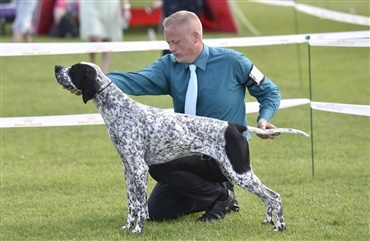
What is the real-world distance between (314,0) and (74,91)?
1981 cm

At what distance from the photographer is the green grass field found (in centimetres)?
554

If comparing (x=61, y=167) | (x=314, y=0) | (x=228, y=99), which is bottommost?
(x=314, y=0)

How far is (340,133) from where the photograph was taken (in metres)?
9.01

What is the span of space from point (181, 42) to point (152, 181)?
2.06m

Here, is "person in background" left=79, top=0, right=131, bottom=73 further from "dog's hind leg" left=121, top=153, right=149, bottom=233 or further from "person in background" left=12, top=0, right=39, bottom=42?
"dog's hind leg" left=121, top=153, right=149, bottom=233

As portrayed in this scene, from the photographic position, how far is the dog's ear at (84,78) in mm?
5047

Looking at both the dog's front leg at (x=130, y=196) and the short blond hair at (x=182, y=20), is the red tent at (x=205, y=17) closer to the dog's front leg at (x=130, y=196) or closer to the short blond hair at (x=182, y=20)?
the short blond hair at (x=182, y=20)

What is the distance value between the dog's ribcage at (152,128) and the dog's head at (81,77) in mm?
98

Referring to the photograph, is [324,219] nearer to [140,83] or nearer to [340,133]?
[140,83]

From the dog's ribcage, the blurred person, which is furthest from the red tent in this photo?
the dog's ribcage

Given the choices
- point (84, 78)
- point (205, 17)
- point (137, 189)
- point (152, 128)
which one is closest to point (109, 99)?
point (84, 78)

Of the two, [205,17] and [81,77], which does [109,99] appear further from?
[205,17]

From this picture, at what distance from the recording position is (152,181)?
7180 mm


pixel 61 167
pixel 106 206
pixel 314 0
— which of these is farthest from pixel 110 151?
pixel 314 0
